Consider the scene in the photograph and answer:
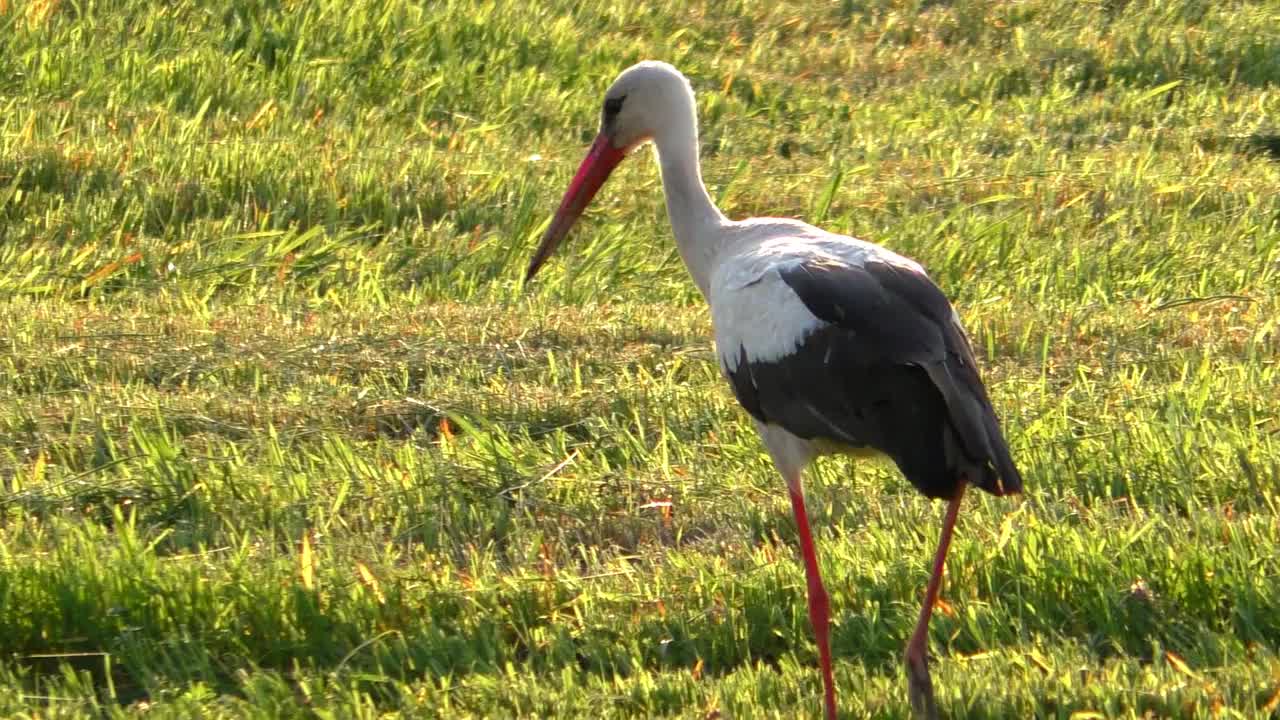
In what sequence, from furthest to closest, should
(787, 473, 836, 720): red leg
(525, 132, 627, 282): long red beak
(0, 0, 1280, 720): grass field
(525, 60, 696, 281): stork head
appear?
(525, 132, 627, 282): long red beak < (525, 60, 696, 281): stork head < (0, 0, 1280, 720): grass field < (787, 473, 836, 720): red leg

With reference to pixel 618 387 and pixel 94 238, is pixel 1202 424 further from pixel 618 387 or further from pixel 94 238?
pixel 94 238

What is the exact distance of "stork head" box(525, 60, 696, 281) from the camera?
555cm

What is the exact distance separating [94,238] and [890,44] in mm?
5321

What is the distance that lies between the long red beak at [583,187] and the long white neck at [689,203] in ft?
0.68

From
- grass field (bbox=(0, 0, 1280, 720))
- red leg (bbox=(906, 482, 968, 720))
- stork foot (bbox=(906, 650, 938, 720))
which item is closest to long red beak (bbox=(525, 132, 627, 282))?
grass field (bbox=(0, 0, 1280, 720))

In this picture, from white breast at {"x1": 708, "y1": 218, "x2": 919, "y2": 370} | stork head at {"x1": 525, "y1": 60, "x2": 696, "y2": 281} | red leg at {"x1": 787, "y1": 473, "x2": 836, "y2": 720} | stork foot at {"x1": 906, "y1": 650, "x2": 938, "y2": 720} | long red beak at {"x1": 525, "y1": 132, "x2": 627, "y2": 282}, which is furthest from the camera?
long red beak at {"x1": 525, "y1": 132, "x2": 627, "y2": 282}

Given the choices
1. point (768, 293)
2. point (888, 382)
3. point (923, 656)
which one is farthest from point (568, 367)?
point (923, 656)

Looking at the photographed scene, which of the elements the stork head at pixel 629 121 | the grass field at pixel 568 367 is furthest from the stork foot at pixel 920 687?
the stork head at pixel 629 121

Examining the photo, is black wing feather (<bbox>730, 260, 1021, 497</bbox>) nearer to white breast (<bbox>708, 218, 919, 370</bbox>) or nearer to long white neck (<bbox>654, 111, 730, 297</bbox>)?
white breast (<bbox>708, 218, 919, 370</bbox>)

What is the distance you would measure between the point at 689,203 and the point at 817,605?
5.43 feet

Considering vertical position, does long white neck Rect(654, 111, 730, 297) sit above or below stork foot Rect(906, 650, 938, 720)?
above

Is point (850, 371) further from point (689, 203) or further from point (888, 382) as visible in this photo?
point (689, 203)

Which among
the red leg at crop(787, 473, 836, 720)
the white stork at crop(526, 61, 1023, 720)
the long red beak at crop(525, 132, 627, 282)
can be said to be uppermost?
the white stork at crop(526, 61, 1023, 720)

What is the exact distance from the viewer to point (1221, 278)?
7105 millimetres
